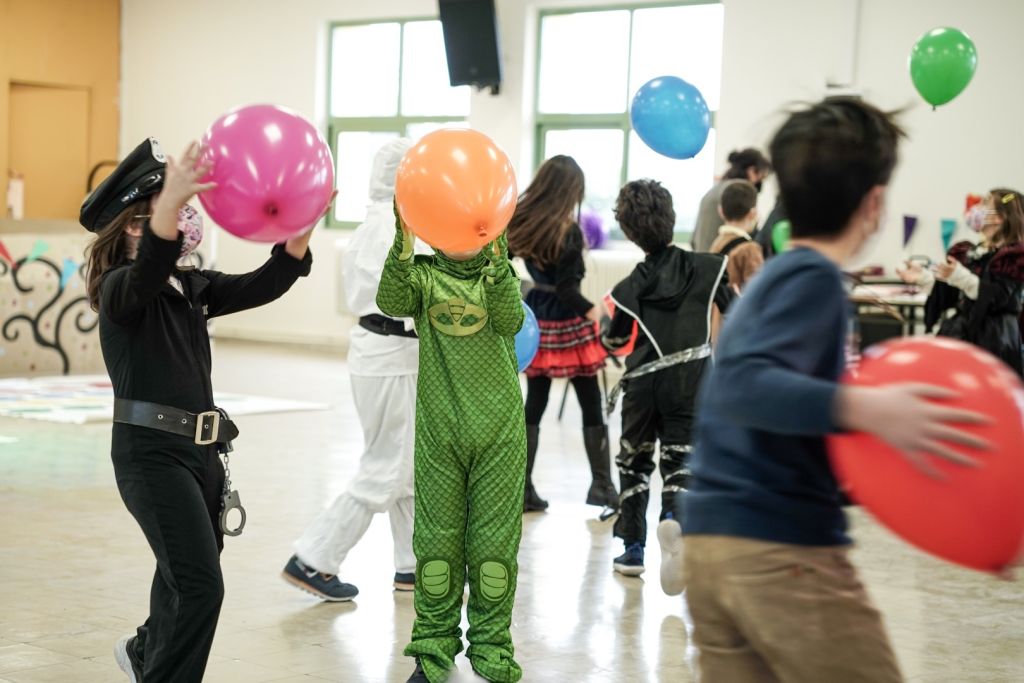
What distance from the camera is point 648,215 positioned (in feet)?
15.5

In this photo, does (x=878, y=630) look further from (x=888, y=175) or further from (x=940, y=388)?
(x=888, y=175)

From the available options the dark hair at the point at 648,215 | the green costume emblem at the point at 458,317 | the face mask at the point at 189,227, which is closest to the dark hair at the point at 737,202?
the dark hair at the point at 648,215

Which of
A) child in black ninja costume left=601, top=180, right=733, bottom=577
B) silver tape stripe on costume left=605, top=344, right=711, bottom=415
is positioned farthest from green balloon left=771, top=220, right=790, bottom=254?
silver tape stripe on costume left=605, top=344, right=711, bottom=415

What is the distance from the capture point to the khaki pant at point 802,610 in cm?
172

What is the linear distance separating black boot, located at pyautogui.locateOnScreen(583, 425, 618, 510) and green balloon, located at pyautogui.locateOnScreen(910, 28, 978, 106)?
2.72m

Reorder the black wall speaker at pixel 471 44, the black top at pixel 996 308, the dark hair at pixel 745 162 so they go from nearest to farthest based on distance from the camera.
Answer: the black top at pixel 996 308 → the dark hair at pixel 745 162 → the black wall speaker at pixel 471 44

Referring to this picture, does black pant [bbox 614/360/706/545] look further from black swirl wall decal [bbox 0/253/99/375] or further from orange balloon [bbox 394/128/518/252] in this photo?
black swirl wall decal [bbox 0/253/99/375]

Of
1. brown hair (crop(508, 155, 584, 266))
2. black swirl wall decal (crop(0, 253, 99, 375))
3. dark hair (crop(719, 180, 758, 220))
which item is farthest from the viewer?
black swirl wall decal (crop(0, 253, 99, 375))

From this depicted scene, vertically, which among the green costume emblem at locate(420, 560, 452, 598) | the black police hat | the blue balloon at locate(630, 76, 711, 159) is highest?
the blue balloon at locate(630, 76, 711, 159)

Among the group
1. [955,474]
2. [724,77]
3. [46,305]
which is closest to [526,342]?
[955,474]

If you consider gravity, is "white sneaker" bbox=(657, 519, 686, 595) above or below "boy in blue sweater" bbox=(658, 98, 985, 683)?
below

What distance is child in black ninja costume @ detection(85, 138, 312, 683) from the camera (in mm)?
2703

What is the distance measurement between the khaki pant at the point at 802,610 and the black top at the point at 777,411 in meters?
0.03

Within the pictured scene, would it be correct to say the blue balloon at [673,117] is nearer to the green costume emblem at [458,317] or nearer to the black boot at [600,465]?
the black boot at [600,465]
